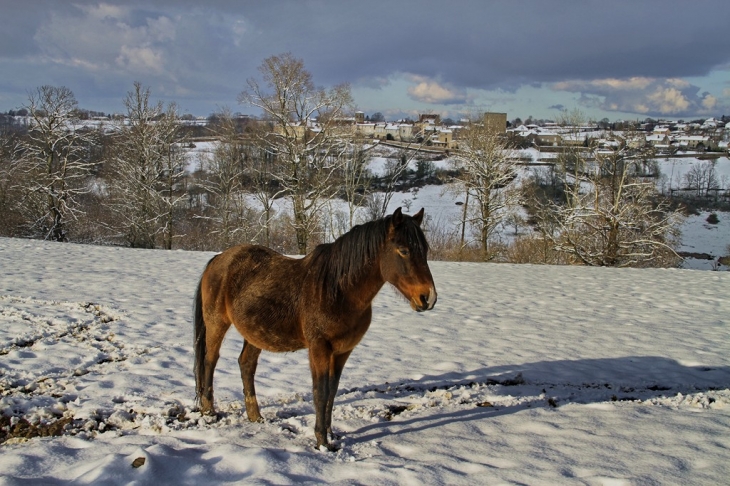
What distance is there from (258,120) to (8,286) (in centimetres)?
1887

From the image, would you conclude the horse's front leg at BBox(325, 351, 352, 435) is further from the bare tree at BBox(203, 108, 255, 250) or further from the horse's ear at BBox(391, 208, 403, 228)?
the bare tree at BBox(203, 108, 255, 250)

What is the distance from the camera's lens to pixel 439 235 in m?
29.1

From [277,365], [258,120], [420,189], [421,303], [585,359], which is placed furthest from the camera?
[420,189]

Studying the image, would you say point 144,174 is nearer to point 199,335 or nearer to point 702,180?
point 199,335

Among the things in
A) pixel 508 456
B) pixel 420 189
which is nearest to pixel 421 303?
pixel 508 456

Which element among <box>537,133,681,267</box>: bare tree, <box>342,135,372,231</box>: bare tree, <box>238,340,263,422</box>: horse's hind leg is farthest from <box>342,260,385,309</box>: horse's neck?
<box>342,135,372,231</box>: bare tree

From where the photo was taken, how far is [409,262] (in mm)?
3316

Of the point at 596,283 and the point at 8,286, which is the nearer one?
the point at 8,286

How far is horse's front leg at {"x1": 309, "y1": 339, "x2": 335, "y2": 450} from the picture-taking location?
356 cm

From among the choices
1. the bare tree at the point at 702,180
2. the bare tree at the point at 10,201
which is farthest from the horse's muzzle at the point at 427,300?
the bare tree at the point at 702,180

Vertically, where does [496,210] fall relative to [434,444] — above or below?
above

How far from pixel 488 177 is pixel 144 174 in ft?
69.0

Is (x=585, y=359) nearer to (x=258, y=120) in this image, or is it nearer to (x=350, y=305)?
(x=350, y=305)

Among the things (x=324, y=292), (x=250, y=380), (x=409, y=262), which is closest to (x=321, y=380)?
(x=324, y=292)
